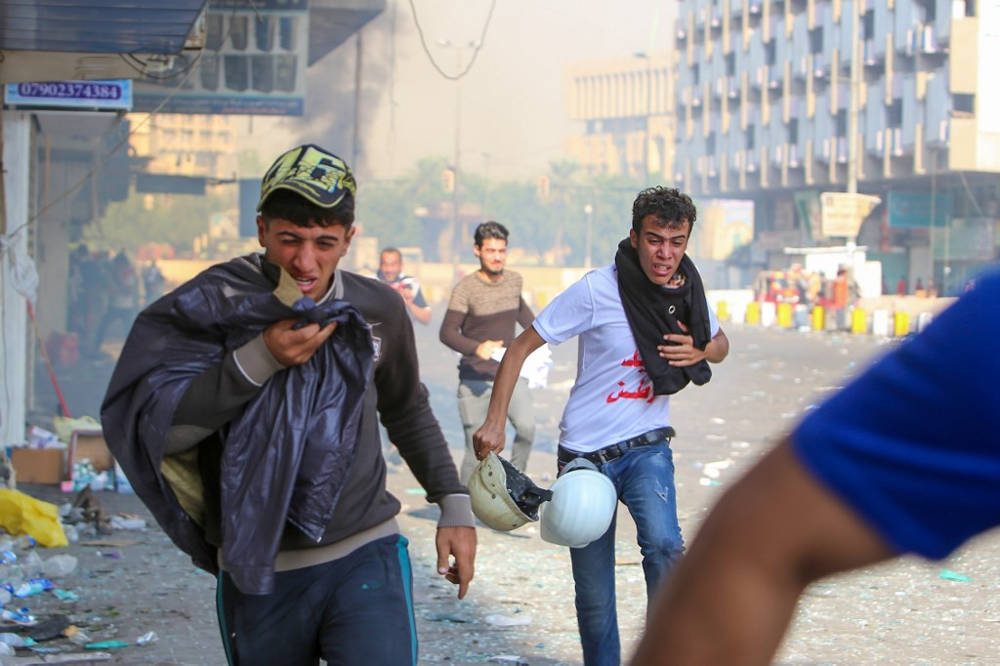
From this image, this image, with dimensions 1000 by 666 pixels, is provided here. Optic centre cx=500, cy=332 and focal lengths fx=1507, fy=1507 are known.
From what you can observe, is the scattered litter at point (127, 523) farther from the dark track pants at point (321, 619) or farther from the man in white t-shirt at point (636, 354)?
the dark track pants at point (321, 619)

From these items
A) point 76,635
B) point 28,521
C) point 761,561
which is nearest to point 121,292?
point 28,521

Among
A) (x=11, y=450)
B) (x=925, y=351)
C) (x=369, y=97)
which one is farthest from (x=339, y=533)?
(x=369, y=97)

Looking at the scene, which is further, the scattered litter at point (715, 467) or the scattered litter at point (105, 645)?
the scattered litter at point (715, 467)

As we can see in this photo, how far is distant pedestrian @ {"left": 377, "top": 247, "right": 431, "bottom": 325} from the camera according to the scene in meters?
12.4

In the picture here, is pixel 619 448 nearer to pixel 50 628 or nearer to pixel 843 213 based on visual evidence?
pixel 50 628

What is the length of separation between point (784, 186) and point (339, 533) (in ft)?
248

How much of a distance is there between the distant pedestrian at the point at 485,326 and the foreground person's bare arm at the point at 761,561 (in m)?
9.04

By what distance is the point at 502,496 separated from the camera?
16.3 feet

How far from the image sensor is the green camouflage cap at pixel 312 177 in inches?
123

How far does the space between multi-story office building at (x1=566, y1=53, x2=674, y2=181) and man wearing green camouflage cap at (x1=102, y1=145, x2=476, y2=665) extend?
152138 mm

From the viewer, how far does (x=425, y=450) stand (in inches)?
141

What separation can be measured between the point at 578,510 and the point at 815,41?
73.6 m

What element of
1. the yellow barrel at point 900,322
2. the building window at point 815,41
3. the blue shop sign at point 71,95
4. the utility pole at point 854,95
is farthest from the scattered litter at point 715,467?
the building window at point 815,41

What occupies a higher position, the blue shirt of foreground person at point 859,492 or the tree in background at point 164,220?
the tree in background at point 164,220
